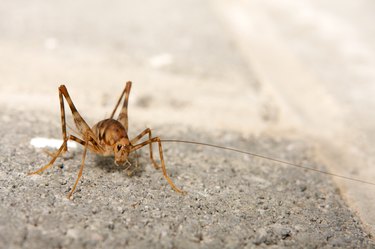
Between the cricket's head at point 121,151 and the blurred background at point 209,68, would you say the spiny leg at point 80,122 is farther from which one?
the blurred background at point 209,68

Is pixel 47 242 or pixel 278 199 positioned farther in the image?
pixel 278 199

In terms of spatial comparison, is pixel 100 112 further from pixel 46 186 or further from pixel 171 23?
pixel 171 23

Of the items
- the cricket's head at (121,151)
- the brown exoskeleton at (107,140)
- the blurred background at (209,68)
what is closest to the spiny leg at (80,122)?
the brown exoskeleton at (107,140)

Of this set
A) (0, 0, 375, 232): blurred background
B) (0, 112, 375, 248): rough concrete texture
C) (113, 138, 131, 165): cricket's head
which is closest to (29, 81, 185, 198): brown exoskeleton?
(113, 138, 131, 165): cricket's head

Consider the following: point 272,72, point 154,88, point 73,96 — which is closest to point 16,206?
point 73,96

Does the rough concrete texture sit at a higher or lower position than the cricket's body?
lower

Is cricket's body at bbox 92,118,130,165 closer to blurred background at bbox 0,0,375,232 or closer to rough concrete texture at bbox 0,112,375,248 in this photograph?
rough concrete texture at bbox 0,112,375,248
